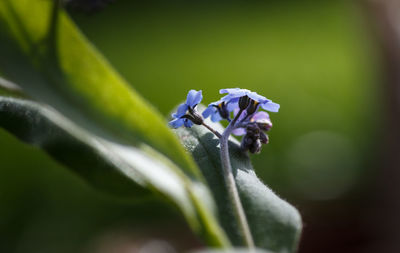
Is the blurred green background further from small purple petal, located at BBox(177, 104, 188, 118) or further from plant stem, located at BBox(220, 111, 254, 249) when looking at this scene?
plant stem, located at BBox(220, 111, 254, 249)

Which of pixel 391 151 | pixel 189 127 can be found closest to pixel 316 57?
pixel 391 151

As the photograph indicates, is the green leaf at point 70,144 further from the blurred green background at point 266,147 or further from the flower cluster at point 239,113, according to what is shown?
the blurred green background at point 266,147

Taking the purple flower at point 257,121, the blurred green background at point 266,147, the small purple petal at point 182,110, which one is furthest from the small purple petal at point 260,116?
the blurred green background at point 266,147

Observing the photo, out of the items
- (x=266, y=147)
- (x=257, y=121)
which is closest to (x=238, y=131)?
(x=257, y=121)

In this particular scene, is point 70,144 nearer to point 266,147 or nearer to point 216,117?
point 216,117

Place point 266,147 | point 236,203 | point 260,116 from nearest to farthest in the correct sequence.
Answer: point 236,203
point 260,116
point 266,147

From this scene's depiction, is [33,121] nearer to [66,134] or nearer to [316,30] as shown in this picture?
[66,134]

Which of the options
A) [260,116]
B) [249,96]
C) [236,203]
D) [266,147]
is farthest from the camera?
[266,147]
